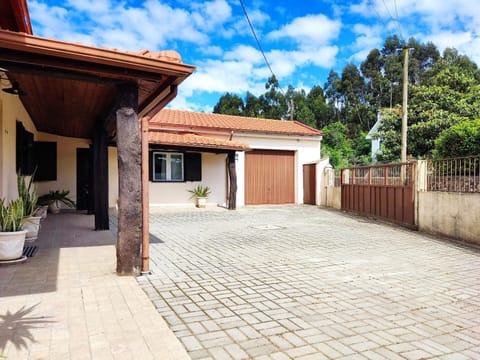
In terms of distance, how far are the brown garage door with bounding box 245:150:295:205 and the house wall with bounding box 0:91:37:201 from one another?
8.91 meters

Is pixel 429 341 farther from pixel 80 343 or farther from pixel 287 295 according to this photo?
pixel 80 343

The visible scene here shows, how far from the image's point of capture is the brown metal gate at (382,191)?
8.79m

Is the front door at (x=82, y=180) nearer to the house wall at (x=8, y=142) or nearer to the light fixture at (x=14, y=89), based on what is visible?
the house wall at (x=8, y=142)

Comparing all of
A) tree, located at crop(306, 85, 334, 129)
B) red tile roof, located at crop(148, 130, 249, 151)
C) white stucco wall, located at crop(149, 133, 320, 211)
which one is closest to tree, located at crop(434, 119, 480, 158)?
white stucco wall, located at crop(149, 133, 320, 211)

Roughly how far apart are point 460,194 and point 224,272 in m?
5.38

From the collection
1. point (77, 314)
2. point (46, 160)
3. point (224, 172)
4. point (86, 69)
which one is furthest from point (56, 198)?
point (77, 314)

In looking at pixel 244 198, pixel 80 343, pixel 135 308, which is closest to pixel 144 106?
pixel 135 308

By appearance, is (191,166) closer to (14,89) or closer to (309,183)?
(309,183)

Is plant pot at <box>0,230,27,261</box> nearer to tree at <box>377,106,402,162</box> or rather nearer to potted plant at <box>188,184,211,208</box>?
potted plant at <box>188,184,211,208</box>

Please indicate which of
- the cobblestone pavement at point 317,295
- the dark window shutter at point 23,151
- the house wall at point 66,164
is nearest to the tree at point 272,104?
the house wall at point 66,164

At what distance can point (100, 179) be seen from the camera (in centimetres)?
754

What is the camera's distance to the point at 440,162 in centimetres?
774

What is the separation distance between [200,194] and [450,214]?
8520mm

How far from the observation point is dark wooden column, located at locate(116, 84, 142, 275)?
167 inches
